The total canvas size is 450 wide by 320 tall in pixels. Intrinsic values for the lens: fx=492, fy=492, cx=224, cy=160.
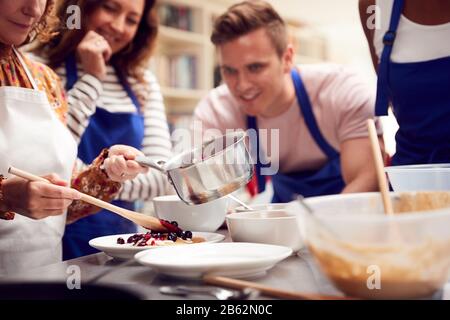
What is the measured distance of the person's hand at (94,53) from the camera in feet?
5.03

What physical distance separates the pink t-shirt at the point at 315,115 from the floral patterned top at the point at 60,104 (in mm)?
647

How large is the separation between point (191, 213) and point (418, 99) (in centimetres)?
65

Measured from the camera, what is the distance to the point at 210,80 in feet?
13.8

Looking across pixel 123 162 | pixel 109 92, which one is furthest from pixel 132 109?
pixel 123 162

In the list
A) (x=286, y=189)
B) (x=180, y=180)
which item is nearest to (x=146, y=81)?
(x=286, y=189)

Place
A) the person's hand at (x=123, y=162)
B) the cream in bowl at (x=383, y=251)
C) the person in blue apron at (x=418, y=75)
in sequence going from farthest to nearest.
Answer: the person in blue apron at (x=418, y=75), the person's hand at (x=123, y=162), the cream in bowl at (x=383, y=251)

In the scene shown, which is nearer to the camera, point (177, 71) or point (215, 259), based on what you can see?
point (215, 259)

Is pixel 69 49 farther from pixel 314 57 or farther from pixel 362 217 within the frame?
pixel 314 57

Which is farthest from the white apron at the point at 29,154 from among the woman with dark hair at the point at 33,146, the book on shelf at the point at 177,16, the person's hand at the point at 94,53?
the book on shelf at the point at 177,16

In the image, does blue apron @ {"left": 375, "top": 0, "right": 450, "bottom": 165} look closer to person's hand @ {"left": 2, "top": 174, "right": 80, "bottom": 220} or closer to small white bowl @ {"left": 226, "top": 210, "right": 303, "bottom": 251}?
small white bowl @ {"left": 226, "top": 210, "right": 303, "bottom": 251}

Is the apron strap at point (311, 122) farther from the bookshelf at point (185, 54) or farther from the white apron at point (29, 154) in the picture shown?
the bookshelf at point (185, 54)

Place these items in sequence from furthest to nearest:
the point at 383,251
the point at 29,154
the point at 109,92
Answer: the point at 109,92
the point at 29,154
the point at 383,251

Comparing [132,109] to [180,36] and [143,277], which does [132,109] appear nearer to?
[143,277]

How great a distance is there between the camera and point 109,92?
167 centimetres
